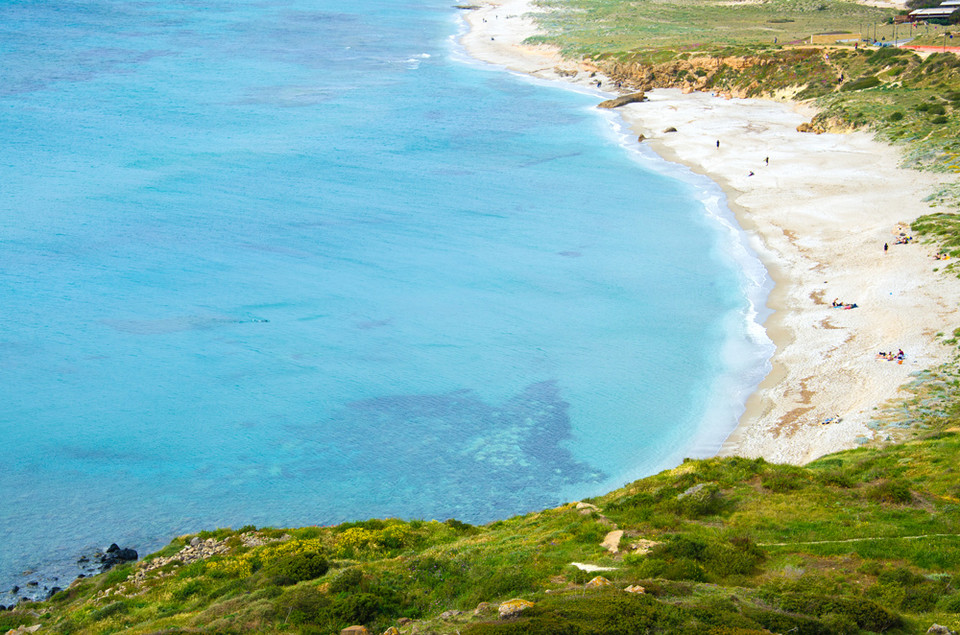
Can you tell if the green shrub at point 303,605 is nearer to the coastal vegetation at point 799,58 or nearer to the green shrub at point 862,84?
the coastal vegetation at point 799,58

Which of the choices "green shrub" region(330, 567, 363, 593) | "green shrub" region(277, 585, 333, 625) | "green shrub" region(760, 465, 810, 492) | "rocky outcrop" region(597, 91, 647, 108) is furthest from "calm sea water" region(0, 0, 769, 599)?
"green shrub" region(277, 585, 333, 625)

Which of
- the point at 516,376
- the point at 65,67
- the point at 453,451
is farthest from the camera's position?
the point at 65,67

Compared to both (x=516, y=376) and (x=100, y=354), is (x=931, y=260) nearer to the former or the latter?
(x=516, y=376)

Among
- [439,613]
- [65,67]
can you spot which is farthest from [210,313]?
[65,67]

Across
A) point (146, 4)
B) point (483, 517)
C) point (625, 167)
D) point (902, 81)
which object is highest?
point (146, 4)

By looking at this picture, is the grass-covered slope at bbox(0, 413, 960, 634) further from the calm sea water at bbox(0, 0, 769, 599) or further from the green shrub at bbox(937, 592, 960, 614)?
the calm sea water at bbox(0, 0, 769, 599)

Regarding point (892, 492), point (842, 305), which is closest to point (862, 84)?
point (842, 305)

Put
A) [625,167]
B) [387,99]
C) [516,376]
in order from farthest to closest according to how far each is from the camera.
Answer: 1. [387,99]
2. [625,167]
3. [516,376]
